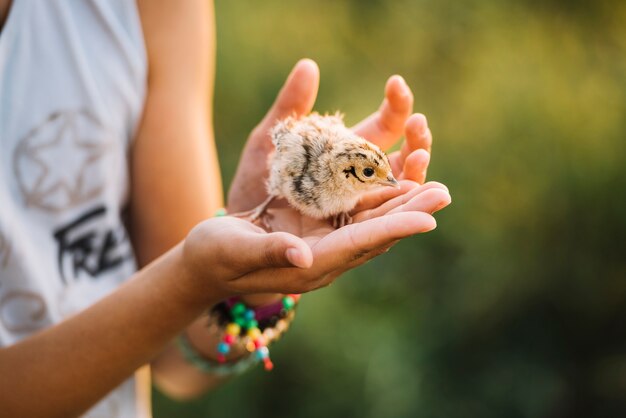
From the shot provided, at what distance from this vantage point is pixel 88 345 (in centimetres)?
179

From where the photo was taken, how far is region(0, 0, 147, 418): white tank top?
6.47 ft

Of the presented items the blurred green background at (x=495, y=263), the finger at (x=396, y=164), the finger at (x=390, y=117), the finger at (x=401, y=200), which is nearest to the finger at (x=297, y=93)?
the finger at (x=390, y=117)

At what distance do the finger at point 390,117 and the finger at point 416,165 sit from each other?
0.33m

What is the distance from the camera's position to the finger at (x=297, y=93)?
2090 millimetres

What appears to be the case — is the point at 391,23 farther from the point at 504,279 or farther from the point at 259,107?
the point at 504,279

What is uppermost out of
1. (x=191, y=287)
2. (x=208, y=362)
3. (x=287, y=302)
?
(x=191, y=287)

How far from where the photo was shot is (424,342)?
405cm

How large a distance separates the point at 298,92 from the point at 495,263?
7.77 feet

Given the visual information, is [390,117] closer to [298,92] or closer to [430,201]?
[298,92]

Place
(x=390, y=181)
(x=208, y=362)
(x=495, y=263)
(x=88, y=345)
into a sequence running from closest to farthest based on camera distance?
(x=88, y=345)
(x=390, y=181)
(x=208, y=362)
(x=495, y=263)

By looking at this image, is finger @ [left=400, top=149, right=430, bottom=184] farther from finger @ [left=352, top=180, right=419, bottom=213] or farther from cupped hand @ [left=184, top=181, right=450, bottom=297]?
cupped hand @ [left=184, top=181, right=450, bottom=297]

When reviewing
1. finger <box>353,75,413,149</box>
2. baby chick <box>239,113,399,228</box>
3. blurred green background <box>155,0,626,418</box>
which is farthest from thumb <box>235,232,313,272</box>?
blurred green background <box>155,0,626,418</box>

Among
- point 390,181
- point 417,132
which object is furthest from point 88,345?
point 417,132

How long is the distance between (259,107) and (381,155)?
2562 millimetres
